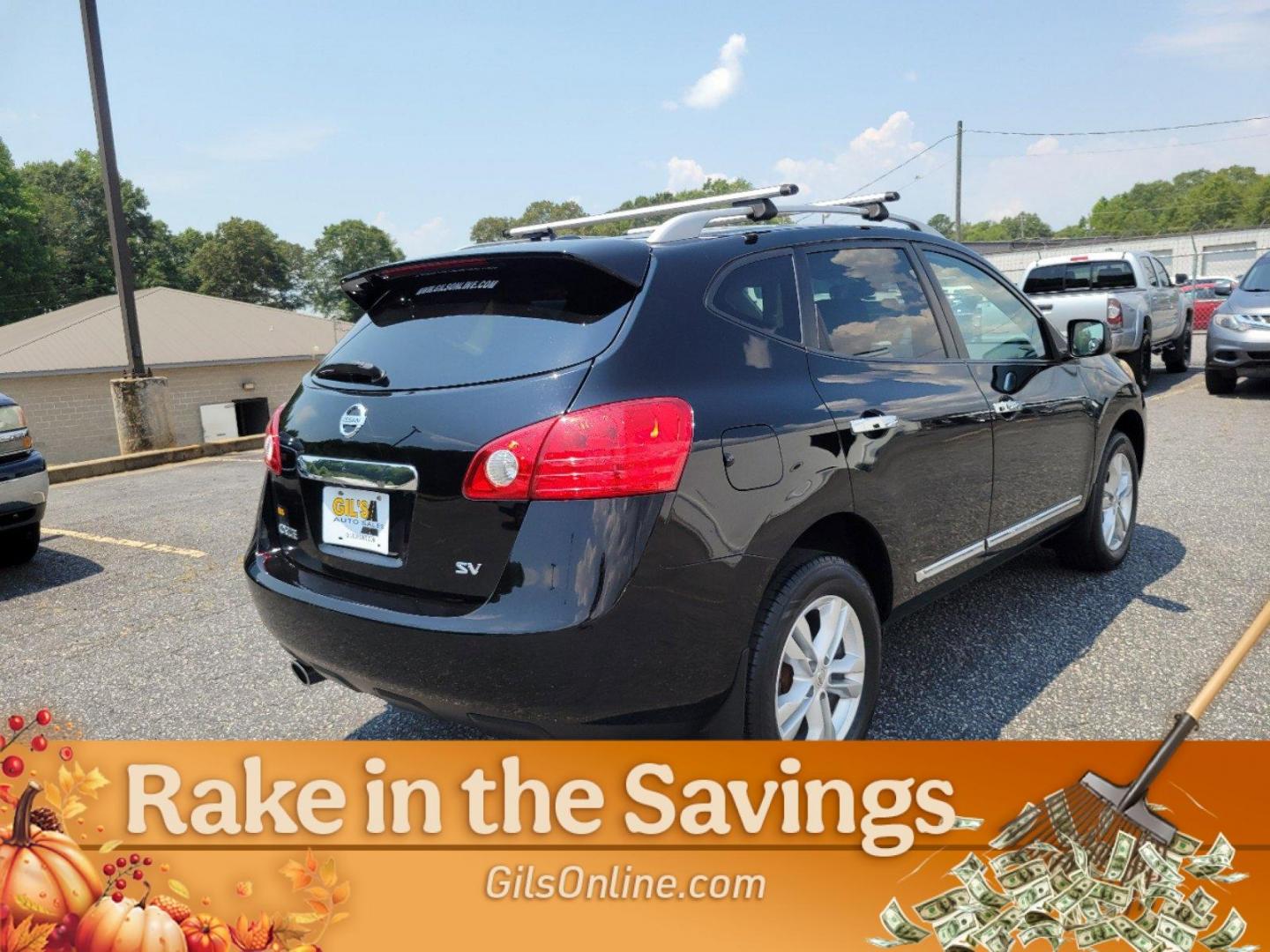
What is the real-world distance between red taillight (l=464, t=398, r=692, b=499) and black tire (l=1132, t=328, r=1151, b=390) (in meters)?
11.6

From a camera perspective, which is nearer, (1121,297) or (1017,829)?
(1017,829)

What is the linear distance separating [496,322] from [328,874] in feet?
4.66

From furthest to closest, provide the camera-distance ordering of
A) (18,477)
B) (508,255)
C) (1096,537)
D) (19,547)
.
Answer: (19,547) → (18,477) → (1096,537) → (508,255)

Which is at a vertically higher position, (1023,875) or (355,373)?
(355,373)

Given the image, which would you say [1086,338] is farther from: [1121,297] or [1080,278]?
[1080,278]

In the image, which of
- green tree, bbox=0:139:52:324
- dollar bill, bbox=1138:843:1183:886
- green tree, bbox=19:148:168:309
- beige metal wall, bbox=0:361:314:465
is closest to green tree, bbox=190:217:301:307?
green tree, bbox=19:148:168:309

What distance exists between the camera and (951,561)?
3199 millimetres

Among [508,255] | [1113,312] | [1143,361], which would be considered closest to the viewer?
[508,255]

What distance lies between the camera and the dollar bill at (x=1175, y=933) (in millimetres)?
1930

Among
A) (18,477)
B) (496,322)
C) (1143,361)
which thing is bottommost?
(1143,361)

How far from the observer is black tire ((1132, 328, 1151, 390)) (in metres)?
11.8

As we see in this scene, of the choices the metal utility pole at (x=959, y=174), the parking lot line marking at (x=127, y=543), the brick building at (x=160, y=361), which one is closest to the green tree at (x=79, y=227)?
the brick building at (x=160, y=361)

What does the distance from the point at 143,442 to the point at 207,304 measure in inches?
1361

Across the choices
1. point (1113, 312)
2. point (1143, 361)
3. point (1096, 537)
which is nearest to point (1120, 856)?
point (1096, 537)
